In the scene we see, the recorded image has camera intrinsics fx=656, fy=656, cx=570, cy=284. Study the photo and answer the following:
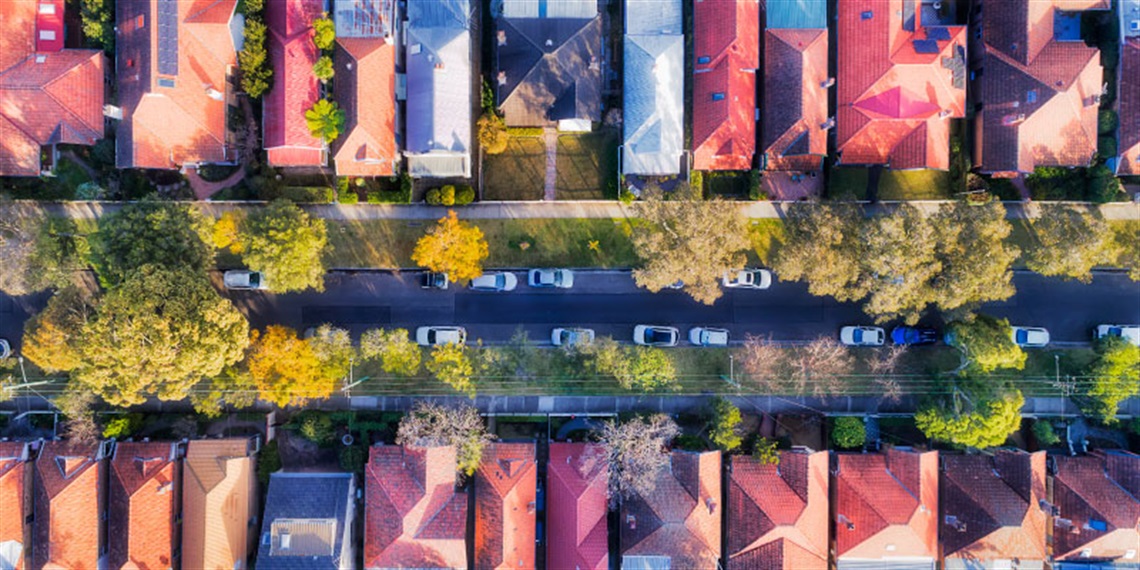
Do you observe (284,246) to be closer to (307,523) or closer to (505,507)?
(307,523)

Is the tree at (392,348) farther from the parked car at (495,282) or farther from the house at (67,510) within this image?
the house at (67,510)

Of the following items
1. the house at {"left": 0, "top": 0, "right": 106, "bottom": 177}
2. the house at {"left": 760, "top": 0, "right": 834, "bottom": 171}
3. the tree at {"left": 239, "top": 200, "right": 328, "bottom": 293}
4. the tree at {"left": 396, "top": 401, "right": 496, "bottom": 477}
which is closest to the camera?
the tree at {"left": 239, "top": 200, "right": 328, "bottom": 293}

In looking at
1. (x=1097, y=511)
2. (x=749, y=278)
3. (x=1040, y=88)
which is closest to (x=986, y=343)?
(x=1097, y=511)

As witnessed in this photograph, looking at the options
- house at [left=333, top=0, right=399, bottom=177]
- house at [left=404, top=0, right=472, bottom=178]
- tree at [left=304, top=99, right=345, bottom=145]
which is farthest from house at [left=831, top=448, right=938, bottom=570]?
tree at [left=304, top=99, right=345, bottom=145]

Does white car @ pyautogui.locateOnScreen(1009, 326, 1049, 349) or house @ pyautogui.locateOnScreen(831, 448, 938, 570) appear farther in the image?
white car @ pyautogui.locateOnScreen(1009, 326, 1049, 349)

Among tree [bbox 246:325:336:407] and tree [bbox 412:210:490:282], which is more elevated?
tree [bbox 412:210:490:282]

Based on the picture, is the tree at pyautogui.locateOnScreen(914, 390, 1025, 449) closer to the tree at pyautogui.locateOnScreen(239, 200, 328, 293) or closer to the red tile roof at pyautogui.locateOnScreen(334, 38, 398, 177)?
the red tile roof at pyautogui.locateOnScreen(334, 38, 398, 177)

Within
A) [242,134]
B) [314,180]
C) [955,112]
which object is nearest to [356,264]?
[314,180]

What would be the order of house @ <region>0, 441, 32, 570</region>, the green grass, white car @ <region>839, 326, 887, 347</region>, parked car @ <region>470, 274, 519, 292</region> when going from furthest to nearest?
the green grass
white car @ <region>839, 326, 887, 347</region>
parked car @ <region>470, 274, 519, 292</region>
house @ <region>0, 441, 32, 570</region>

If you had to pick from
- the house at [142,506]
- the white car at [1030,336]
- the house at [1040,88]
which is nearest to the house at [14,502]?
the house at [142,506]
